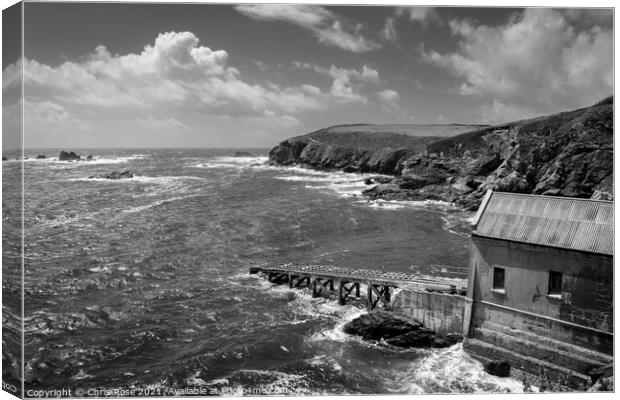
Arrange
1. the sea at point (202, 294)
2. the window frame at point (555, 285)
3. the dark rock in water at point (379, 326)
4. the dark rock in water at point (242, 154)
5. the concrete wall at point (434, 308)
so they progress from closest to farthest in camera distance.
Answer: the window frame at point (555, 285), the sea at point (202, 294), the concrete wall at point (434, 308), the dark rock in water at point (379, 326), the dark rock in water at point (242, 154)

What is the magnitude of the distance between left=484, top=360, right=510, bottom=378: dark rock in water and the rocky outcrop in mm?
2562

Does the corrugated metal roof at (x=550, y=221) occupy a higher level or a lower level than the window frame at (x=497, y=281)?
higher

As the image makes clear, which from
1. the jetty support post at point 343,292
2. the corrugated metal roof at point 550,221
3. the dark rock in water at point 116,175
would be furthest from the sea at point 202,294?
the dark rock in water at point 116,175

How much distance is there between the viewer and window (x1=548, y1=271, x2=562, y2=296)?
55.5 feet

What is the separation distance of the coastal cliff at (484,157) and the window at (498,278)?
6.13 m

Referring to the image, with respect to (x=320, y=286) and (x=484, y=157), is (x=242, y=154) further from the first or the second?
(x=320, y=286)

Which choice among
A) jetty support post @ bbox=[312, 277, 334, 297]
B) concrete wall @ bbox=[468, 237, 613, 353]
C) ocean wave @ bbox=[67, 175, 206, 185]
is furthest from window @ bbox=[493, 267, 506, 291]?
ocean wave @ bbox=[67, 175, 206, 185]

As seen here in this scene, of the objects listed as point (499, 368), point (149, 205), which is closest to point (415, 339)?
point (499, 368)

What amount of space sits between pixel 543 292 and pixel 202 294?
16.1 meters

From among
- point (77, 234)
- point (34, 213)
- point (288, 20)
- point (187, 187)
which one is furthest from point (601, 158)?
point (187, 187)

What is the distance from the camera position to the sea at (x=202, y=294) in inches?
679

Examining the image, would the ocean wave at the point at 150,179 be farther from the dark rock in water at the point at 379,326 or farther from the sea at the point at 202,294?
the dark rock in water at the point at 379,326

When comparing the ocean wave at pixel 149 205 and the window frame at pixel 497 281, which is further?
the ocean wave at pixel 149 205

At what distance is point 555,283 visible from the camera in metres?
17.0
